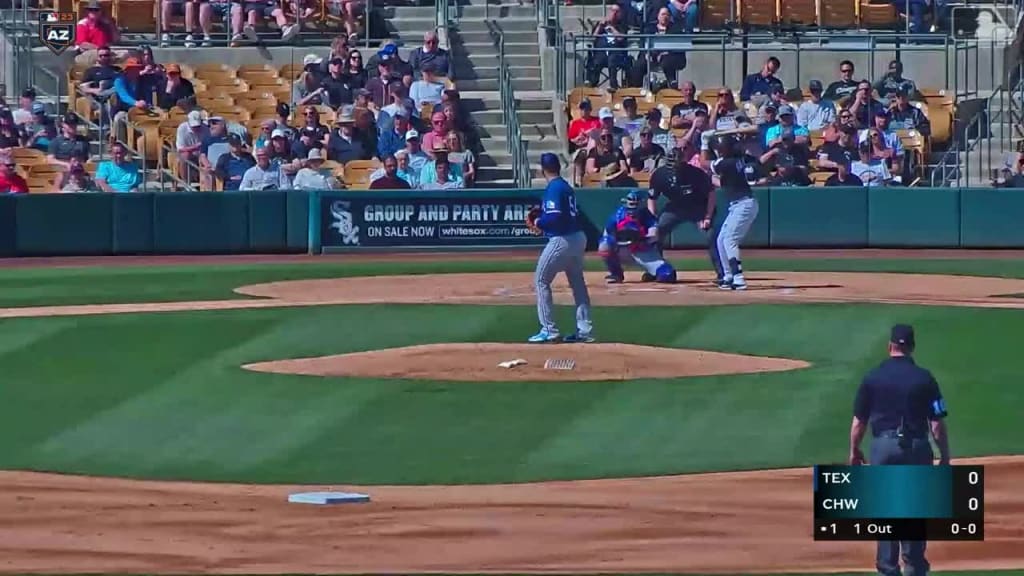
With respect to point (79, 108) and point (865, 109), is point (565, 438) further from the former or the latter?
point (79, 108)

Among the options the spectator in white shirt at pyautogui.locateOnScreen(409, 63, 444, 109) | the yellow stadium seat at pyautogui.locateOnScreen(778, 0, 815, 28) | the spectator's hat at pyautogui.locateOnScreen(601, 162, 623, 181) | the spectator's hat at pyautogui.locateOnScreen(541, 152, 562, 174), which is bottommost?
the spectator's hat at pyautogui.locateOnScreen(601, 162, 623, 181)

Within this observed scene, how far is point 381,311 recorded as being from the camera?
69.5 ft

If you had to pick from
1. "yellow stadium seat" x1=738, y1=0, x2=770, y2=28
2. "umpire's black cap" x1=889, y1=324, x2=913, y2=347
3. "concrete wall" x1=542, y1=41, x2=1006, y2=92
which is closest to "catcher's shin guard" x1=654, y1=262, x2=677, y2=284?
"concrete wall" x1=542, y1=41, x2=1006, y2=92

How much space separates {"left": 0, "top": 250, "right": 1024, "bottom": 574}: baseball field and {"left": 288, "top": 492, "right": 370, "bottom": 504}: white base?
3.2 inches

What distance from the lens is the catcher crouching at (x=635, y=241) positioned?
22.9 meters

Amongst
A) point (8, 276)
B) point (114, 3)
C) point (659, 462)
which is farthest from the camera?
point (114, 3)

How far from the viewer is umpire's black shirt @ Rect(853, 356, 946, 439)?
927 centimetres

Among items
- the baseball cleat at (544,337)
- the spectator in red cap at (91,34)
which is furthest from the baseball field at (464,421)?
the spectator in red cap at (91,34)

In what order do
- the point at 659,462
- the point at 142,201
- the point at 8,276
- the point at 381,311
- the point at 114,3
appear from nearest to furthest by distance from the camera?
the point at 659,462 → the point at 381,311 → the point at 8,276 → the point at 142,201 → the point at 114,3

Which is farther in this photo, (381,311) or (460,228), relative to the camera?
(460,228)

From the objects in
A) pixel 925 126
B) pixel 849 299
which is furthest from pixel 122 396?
pixel 925 126

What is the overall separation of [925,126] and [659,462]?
663 inches

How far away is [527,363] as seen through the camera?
17047 millimetres

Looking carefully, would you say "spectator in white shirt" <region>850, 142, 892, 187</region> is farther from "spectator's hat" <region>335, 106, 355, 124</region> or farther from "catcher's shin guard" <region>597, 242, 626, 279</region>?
"spectator's hat" <region>335, 106, 355, 124</region>
